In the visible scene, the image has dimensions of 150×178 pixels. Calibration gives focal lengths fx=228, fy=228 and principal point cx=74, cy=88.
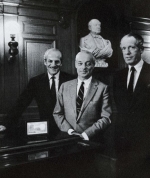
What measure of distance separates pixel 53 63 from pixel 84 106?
1.62 ft

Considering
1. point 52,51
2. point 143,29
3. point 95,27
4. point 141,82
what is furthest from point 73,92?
point 143,29

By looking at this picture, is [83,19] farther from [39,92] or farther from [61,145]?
[61,145]

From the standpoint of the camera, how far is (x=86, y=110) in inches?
71.1

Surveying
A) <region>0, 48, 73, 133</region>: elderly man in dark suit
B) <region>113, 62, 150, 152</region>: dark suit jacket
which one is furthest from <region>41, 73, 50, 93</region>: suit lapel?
<region>113, 62, 150, 152</region>: dark suit jacket

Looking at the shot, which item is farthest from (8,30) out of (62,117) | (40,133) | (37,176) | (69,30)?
(37,176)

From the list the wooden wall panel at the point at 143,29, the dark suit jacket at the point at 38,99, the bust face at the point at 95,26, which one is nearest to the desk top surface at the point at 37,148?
the dark suit jacket at the point at 38,99

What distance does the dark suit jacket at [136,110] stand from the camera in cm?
189

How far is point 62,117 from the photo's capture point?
1807 millimetres

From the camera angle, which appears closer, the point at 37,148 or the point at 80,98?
the point at 37,148

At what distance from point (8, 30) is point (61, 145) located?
1210 mm

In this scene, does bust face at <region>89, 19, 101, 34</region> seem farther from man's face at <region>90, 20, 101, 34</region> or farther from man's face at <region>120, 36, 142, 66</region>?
man's face at <region>120, 36, 142, 66</region>

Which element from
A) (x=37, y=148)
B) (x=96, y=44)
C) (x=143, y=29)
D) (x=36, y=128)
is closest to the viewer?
(x=37, y=148)

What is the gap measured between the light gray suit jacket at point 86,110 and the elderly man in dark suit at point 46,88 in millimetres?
154

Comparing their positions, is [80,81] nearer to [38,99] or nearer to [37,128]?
[38,99]
